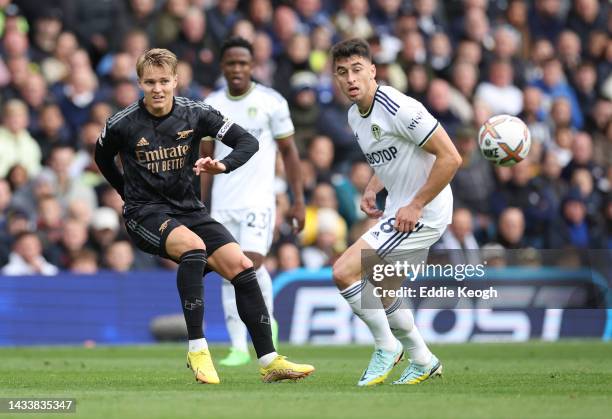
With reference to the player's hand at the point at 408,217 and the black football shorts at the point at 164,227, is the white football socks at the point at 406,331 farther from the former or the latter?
the black football shorts at the point at 164,227

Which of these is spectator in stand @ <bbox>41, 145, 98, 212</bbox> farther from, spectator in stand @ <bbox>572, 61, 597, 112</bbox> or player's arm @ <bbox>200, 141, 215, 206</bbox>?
spectator in stand @ <bbox>572, 61, 597, 112</bbox>

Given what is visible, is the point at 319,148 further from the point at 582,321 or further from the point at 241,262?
the point at 241,262

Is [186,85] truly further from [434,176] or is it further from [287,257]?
[434,176]

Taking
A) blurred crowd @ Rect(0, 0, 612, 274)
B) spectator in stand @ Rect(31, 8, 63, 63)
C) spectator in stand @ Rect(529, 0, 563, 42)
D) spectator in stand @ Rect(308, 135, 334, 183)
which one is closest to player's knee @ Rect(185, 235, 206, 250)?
blurred crowd @ Rect(0, 0, 612, 274)

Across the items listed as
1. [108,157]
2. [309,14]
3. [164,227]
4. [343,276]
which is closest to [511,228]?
[309,14]

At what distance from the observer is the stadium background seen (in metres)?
16.1

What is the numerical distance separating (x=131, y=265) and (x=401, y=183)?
782 cm

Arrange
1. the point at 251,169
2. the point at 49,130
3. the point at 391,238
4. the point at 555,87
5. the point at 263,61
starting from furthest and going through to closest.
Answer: the point at 555,87
the point at 263,61
the point at 49,130
the point at 251,169
the point at 391,238

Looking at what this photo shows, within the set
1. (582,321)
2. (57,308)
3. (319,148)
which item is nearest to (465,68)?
(319,148)

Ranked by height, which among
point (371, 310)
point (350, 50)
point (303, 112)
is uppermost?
point (350, 50)

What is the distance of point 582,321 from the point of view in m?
16.4

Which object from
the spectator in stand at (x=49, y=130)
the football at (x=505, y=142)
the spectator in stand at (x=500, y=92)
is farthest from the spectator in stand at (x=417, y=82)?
the football at (x=505, y=142)

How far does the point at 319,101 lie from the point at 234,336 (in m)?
7.64

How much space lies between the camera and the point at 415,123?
9.08m
